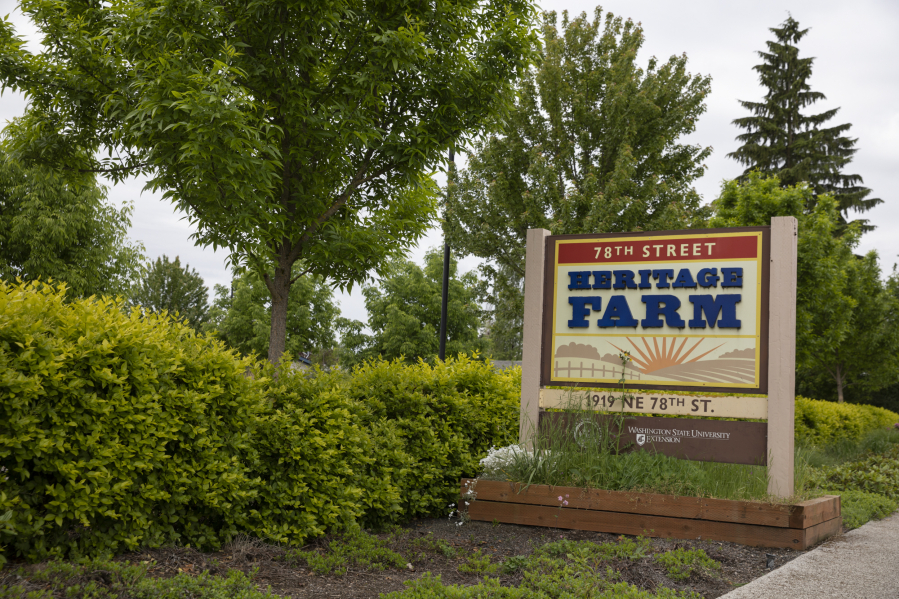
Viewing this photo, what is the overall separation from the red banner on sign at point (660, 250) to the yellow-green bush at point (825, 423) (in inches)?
321

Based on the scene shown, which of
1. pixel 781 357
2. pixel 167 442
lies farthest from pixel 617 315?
pixel 167 442

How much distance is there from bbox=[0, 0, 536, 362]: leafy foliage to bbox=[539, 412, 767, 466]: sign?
10.6ft

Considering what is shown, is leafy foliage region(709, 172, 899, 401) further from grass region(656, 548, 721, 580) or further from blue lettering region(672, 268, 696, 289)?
grass region(656, 548, 721, 580)

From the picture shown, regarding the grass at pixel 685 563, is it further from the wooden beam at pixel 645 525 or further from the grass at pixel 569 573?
the wooden beam at pixel 645 525

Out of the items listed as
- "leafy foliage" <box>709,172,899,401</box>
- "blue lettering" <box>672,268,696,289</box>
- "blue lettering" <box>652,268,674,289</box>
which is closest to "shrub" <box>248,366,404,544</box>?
"blue lettering" <box>652,268,674,289</box>

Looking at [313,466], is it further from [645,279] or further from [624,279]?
[645,279]

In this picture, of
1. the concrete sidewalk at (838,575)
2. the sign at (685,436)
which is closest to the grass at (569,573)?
the concrete sidewalk at (838,575)

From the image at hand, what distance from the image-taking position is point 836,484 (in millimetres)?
8875

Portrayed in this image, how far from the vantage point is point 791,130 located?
33.4 metres

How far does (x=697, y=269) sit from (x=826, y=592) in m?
3.12

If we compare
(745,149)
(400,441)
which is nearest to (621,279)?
(400,441)

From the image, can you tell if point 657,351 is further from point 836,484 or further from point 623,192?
point 623,192

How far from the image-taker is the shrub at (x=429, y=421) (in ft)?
18.8

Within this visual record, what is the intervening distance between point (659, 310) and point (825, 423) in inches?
505
